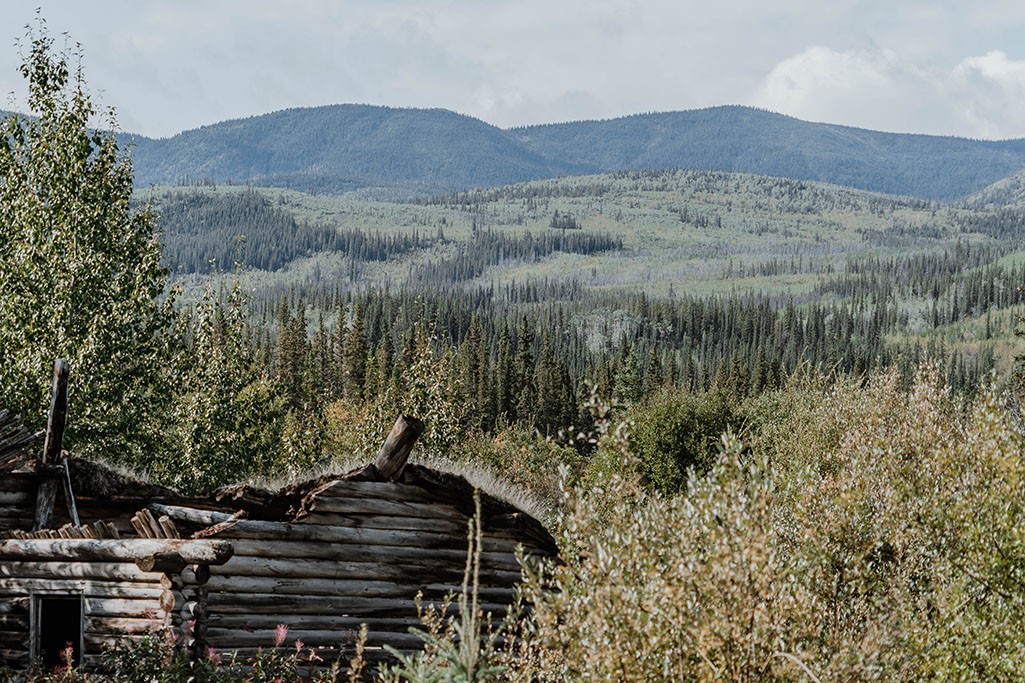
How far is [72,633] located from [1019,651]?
15.0 metres

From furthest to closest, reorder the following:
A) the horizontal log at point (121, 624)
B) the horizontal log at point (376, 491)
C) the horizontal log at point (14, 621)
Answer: the horizontal log at point (376, 491)
the horizontal log at point (14, 621)
the horizontal log at point (121, 624)

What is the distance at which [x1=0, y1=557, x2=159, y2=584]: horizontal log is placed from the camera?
16547mm

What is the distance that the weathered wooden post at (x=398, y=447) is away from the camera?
17750 millimetres

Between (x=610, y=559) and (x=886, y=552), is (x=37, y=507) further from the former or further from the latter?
(x=886, y=552)

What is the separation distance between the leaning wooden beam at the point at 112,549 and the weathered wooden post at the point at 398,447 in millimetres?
2966

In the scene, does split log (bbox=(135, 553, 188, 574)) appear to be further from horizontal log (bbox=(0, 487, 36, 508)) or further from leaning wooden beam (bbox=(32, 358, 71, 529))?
horizontal log (bbox=(0, 487, 36, 508))

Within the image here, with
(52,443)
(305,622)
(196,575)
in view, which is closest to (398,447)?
(305,622)

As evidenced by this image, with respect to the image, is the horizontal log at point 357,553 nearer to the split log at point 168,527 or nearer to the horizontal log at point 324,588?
the horizontal log at point 324,588

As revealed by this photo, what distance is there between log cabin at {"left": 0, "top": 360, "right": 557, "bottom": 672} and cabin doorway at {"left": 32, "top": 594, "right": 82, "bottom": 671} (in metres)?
0.03

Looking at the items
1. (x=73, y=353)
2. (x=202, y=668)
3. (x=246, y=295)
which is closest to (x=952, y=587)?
(x=202, y=668)

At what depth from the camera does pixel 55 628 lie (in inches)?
749

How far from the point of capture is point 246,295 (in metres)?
31.8

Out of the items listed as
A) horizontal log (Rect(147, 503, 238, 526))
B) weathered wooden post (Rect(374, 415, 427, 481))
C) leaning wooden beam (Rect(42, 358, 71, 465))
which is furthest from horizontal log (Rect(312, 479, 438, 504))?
leaning wooden beam (Rect(42, 358, 71, 465))

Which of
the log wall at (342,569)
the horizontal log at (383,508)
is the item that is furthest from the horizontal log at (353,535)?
the horizontal log at (383,508)
